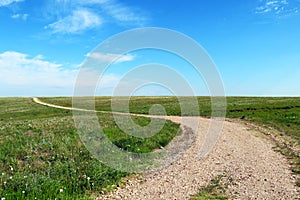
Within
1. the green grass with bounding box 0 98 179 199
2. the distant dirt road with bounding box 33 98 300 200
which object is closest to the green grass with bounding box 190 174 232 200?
the distant dirt road with bounding box 33 98 300 200

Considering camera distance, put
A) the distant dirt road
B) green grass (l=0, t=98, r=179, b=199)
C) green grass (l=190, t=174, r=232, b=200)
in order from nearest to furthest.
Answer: green grass (l=0, t=98, r=179, b=199) < green grass (l=190, t=174, r=232, b=200) < the distant dirt road

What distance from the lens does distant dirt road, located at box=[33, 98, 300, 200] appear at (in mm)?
10625

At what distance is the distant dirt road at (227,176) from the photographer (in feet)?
34.9

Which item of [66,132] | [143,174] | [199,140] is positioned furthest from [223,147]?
[66,132]

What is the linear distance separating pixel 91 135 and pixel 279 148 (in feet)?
39.6

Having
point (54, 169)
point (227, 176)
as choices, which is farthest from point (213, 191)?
point (54, 169)

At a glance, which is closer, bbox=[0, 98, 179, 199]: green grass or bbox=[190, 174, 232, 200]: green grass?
bbox=[0, 98, 179, 199]: green grass

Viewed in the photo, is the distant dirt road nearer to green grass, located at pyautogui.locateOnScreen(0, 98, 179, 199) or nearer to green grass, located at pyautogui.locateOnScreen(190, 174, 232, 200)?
green grass, located at pyautogui.locateOnScreen(190, 174, 232, 200)

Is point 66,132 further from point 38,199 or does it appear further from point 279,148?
point 279,148

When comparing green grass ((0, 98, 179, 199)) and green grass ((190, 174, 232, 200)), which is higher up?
green grass ((0, 98, 179, 199))

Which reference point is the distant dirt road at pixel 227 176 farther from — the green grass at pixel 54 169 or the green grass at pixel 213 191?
the green grass at pixel 54 169

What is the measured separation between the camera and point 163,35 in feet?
55.0

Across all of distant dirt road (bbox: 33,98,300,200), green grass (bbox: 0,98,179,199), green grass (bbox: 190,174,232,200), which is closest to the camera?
green grass (bbox: 0,98,179,199)

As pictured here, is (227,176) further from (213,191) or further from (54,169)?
(54,169)
